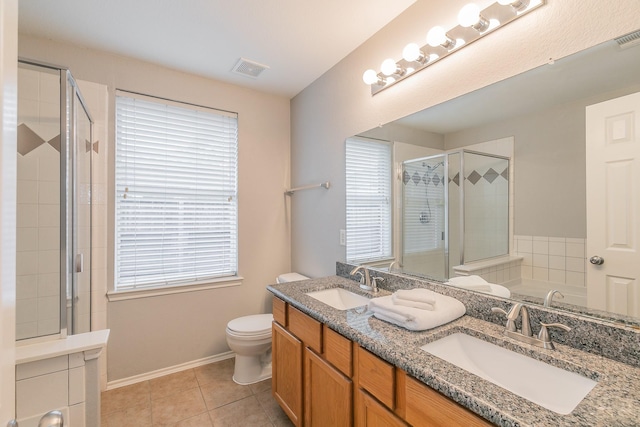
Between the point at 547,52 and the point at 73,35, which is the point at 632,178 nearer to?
the point at 547,52

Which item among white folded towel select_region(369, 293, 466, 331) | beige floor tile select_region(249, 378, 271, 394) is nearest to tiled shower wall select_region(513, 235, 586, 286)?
white folded towel select_region(369, 293, 466, 331)

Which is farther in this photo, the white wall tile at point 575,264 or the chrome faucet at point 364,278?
the chrome faucet at point 364,278

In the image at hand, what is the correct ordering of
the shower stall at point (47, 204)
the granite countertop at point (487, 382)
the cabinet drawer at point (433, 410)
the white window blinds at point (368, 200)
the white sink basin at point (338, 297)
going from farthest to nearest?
the white window blinds at point (368, 200) < the white sink basin at point (338, 297) < the shower stall at point (47, 204) < the cabinet drawer at point (433, 410) < the granite countertop at point (487, 382)

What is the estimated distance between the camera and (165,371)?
234 cm

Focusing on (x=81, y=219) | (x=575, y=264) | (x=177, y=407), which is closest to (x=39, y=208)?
(x=81, y=219)

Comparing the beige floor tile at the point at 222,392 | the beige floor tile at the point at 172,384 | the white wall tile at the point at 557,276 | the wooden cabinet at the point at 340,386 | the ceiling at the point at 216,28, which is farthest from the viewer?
the beige floor tile at the point at 172,384

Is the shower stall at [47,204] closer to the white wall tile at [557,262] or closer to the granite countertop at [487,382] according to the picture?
the granite countertop at [487,382]

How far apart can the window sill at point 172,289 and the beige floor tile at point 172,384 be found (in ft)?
2.14

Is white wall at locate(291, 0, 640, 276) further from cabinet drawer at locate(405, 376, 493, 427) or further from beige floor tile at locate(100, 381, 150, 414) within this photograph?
beige floor tile at locate(100, 381, 150, 414)

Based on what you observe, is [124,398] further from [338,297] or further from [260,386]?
[338,297]

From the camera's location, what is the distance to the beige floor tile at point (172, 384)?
212 centimetres

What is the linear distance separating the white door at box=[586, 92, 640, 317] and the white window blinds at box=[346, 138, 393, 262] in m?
0.98

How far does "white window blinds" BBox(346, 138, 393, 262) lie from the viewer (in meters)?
1.89

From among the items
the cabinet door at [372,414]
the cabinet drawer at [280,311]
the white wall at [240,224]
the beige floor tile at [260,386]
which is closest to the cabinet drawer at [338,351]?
the cabinet door at [372,414]
